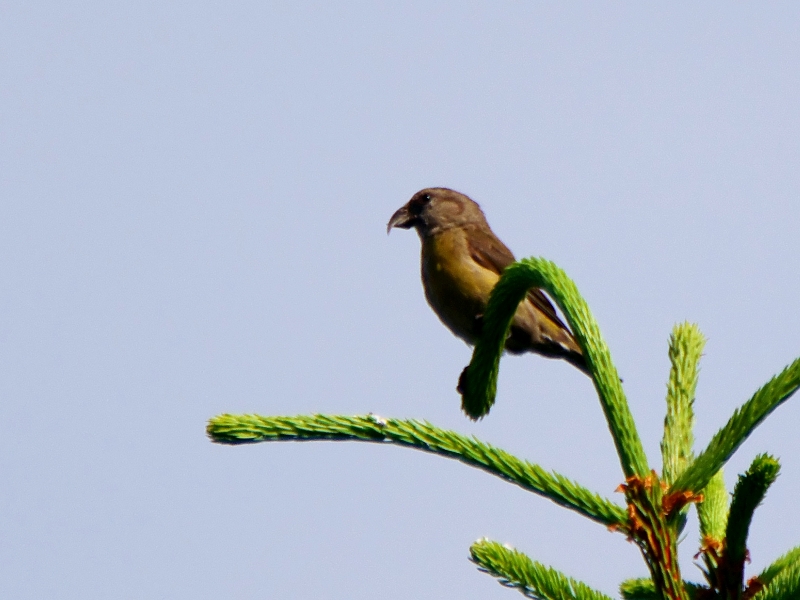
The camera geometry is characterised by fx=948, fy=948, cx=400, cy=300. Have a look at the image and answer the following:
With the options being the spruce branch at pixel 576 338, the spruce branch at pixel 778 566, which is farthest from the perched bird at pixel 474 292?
the spruce branch at pixel 778 566

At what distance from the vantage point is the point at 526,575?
194 cm

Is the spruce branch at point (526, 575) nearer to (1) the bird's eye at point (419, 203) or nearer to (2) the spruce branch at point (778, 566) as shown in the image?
(2) the spruce branch at point (778, 566)

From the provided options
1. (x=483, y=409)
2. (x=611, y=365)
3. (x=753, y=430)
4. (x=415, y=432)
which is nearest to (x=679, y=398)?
(x=611, y=365)

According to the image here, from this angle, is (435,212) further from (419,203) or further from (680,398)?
(680,398)

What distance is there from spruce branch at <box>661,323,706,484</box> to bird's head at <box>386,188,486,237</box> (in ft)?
15.8

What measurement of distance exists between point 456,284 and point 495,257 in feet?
1.78

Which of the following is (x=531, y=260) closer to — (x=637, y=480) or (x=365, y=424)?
(x=365, y=424)

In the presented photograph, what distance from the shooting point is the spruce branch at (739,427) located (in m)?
1.80

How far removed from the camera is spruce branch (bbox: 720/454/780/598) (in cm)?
167

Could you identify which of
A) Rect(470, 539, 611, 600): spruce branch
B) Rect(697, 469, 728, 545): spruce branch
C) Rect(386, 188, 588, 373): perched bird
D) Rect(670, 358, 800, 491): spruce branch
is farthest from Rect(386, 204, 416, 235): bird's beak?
Rect(670, 358, 800, 491): spruce branch

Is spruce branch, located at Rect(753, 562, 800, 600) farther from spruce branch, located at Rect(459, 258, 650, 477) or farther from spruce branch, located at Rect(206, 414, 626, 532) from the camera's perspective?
spruce branch, located at Rect(206, 414, 626, 532)

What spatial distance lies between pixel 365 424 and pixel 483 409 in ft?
3.59

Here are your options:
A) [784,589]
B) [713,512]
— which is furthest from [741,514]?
[713,512]

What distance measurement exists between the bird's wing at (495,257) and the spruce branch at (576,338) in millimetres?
3300
